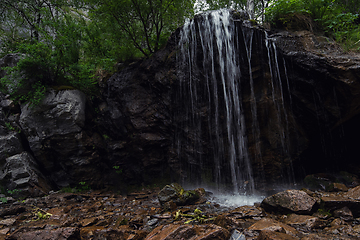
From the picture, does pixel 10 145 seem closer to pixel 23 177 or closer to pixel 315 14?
pixel 23 177

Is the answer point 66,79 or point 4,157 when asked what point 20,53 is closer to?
point 66,79

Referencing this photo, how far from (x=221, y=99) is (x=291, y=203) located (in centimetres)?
413

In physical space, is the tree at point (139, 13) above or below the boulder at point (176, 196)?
above

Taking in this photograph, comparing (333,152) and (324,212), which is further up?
(333,152)

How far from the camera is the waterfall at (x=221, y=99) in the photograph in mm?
6496

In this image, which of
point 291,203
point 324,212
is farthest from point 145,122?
point 324,212

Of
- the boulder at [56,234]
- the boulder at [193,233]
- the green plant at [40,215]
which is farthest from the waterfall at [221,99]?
the boulder at [56,234]

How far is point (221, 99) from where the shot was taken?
22.9ft

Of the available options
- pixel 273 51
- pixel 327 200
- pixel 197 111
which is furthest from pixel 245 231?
pixel 273 51

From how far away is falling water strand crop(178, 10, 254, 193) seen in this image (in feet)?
22.2

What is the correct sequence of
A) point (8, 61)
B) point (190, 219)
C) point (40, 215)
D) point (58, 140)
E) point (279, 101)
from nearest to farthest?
point (190, 219)
point (40, 215)
point (279, 101)
point (58, 140)
point (8, 61)

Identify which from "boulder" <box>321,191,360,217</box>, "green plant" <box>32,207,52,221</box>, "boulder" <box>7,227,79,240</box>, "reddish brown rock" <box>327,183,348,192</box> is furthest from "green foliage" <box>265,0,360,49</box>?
"green plant" <box>32,207,52,221</box>

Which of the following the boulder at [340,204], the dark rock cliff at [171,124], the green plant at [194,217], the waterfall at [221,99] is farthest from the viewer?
the waterfall at [221,99]

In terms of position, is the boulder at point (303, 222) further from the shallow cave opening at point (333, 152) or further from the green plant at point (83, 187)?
the green plant at point (83, 187)
